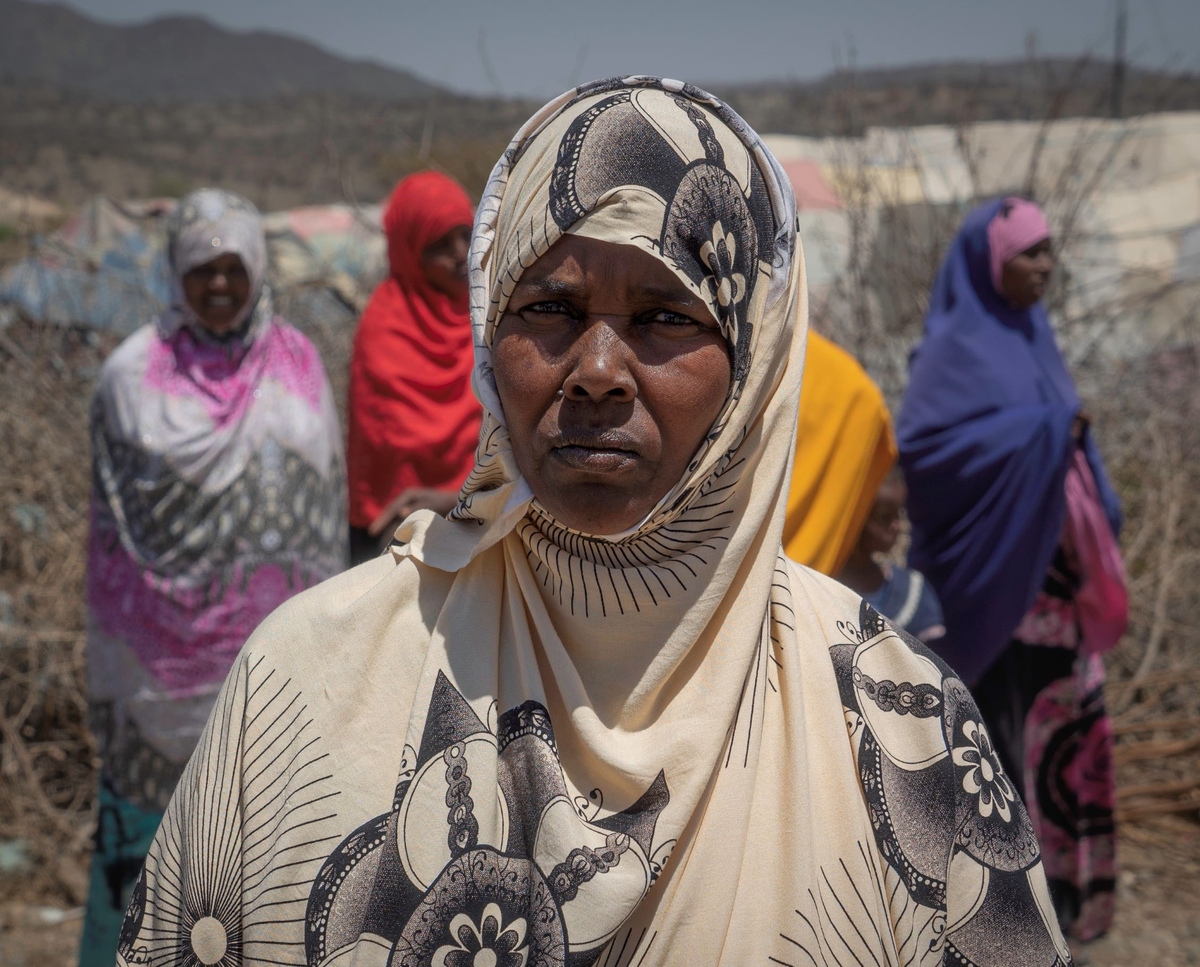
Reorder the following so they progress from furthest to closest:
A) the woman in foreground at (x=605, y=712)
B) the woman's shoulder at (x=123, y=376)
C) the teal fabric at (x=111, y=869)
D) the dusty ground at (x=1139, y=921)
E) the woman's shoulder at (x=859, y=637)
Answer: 1. the dusty ground at (x=1139, y=921)
2. the woman's shoulder at (x=123, y=376)
3. the teal fabric at (x=111, y=869)
4. the woman's shoulder at (x=859, y=637)
5. the woman in foreground at (x=605, y=712)

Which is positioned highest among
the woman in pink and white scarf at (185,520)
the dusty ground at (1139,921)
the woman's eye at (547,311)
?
the woman's eye at (547,311)

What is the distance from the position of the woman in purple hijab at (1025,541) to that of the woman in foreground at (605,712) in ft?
7.37

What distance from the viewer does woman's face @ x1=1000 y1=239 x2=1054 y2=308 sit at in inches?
152

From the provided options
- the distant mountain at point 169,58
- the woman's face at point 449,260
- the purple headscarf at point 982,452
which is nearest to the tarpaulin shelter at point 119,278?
the woman's face at point 449,260

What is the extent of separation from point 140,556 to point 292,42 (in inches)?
5543

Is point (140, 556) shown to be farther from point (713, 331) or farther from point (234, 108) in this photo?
point (234, 108)

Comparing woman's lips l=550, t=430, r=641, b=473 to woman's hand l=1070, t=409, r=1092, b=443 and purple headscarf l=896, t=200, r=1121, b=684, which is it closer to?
purple headscarf l=896, t=200, r=1121, b=684

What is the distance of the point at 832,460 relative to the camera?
272 cm

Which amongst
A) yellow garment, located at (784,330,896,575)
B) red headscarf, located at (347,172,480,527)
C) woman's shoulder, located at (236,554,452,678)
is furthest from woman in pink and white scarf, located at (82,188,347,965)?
woman's shoulder, located at (236,554,452,678)

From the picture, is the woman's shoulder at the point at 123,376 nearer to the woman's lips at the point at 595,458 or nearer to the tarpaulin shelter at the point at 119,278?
the tarpaulin shelter at the point at 119,278

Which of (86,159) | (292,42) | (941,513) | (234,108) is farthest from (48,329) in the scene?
(292,42)

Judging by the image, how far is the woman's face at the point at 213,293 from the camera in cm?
362

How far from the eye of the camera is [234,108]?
47.8 meters

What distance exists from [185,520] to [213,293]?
73 centimetres
